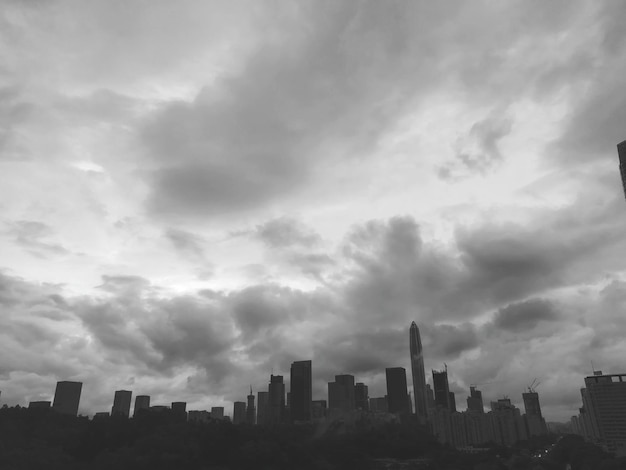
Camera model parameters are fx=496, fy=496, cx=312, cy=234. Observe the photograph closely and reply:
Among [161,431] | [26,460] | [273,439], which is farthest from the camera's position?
[273,439]

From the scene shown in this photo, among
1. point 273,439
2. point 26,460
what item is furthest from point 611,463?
point 26,460

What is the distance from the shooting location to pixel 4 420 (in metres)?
130

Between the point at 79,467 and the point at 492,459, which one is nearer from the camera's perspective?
the point at 79,467

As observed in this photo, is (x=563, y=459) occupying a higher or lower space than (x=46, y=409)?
lower

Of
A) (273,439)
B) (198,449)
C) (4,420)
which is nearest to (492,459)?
(273,439)

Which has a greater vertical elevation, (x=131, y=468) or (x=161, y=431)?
(x=161, y=431)

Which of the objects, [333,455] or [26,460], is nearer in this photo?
[26,460]

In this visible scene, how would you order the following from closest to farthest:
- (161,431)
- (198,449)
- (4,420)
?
(198,449), (161,431), (4,420)

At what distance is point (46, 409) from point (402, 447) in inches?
4473

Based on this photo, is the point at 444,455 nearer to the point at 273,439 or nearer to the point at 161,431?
the point at 273,439

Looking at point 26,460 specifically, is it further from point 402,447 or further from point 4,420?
point 402,447

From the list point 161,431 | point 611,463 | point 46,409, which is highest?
point 46,409

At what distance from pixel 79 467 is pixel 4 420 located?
63493 mm

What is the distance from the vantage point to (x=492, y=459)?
146875mm
